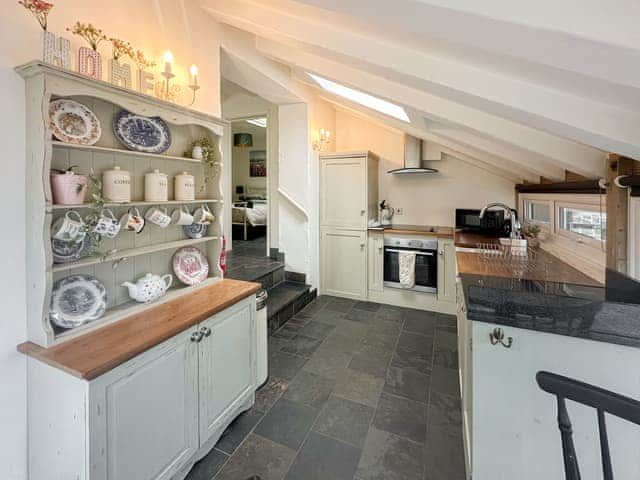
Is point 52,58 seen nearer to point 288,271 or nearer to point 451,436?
point 451,436

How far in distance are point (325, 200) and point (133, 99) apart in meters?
2.74

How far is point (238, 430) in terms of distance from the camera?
1760 mm

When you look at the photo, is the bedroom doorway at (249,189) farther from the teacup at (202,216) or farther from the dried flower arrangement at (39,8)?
the dried flower arrangement at (39,8)

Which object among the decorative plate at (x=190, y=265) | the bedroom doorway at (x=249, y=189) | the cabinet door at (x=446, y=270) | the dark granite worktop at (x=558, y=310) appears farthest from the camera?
the bedroom doorway at (x=249, y=189)

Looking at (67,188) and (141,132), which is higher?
(141,132)

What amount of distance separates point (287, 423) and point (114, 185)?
1.67 meters

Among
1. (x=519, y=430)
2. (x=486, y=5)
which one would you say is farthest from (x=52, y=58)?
(x=519, y=430)

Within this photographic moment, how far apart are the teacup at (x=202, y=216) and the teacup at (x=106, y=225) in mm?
531

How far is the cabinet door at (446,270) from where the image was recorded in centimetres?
345

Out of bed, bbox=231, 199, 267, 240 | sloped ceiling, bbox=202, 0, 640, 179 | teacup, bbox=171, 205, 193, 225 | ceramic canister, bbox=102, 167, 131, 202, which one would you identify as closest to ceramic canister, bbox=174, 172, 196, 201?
teacup, bbox=171, 205, 193, 225

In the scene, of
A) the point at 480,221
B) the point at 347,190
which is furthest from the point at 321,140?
the point at 480,221

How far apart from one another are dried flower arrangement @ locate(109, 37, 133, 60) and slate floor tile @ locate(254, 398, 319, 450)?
2220 mm

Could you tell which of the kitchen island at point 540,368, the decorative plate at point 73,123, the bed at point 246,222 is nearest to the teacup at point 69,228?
the decorative plate at point 73,123

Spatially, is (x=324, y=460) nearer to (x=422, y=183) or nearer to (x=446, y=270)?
(x=446, y=270)
